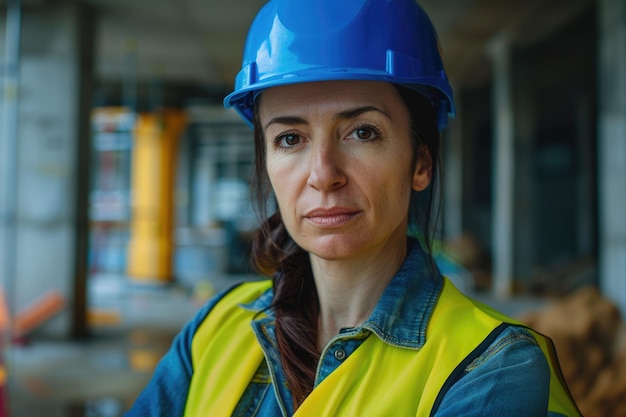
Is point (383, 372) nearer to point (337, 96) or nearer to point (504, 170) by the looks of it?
point (337, 96)

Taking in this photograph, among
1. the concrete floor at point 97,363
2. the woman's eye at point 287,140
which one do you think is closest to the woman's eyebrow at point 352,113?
the woman's eye at point 287,140

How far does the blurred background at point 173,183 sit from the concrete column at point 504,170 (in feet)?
0.11

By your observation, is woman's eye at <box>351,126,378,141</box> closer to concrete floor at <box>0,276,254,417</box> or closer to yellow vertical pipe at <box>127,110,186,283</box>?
concrete floor at <box>0,276,254,417</box>

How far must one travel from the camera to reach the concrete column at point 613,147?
227 inches

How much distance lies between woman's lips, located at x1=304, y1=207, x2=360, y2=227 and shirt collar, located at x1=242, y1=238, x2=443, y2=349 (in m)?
0.17

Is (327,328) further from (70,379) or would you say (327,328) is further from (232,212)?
(232,212)

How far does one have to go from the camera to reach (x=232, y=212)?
21.8 metres

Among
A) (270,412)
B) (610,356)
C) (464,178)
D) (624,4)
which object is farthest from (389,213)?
(464,178)

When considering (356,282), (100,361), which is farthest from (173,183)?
(356,282)

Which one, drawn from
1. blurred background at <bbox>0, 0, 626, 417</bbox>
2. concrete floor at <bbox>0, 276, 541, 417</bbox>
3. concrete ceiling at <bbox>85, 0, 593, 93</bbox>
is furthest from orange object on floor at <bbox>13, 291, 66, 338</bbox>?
concrete ceiling at <bbox>85, 0, 593, 93</bbox>

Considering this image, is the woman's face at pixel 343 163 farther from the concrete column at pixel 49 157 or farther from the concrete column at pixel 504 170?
the concrete column at pixel 504 170

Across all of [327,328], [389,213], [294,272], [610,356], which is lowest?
[610,356]

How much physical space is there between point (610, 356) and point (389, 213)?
3.35m

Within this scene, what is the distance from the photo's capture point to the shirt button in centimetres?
115
